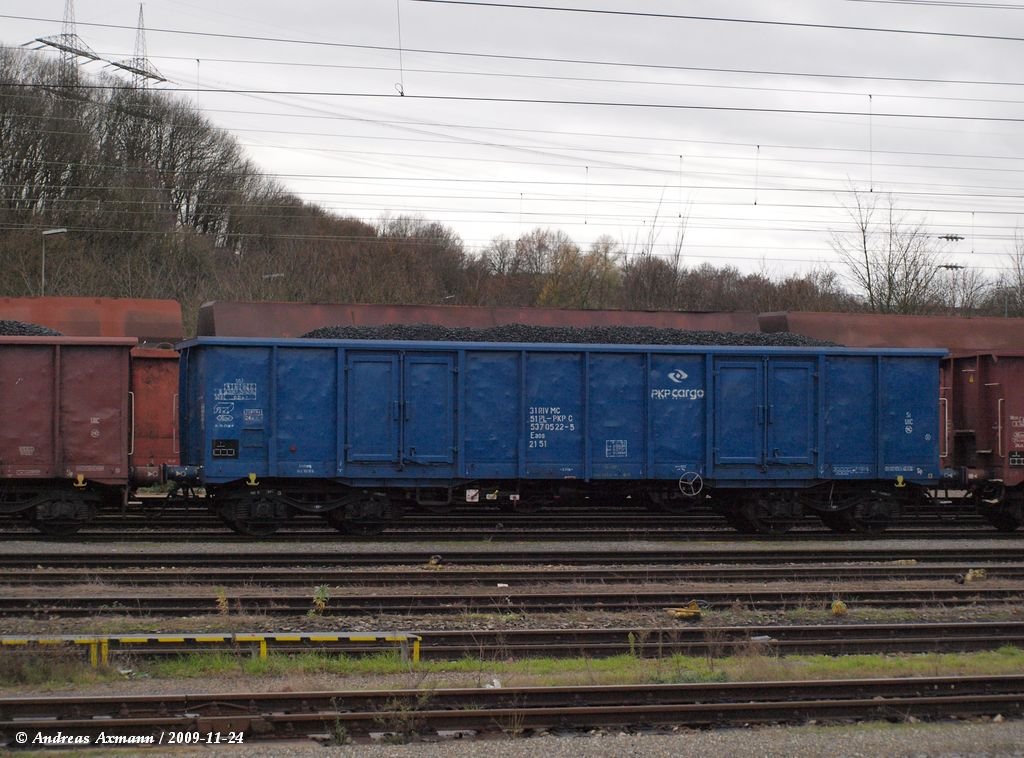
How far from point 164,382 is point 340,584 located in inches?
301

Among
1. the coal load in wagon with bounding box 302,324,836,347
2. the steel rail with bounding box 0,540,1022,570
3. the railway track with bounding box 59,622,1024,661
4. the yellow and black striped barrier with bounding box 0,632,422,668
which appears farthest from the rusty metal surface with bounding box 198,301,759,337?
the yellow and black striped barrier with bounding box 0,632,422,668

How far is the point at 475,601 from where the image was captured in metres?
11.5

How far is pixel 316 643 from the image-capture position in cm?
903

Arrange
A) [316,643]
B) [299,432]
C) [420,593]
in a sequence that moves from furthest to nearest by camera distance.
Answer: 1. [299,432]
2. [420,593]
3. [316,643]

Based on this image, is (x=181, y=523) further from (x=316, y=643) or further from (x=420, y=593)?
(x=316, y=643)

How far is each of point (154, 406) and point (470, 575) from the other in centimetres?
852

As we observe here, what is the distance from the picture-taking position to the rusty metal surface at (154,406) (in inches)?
709

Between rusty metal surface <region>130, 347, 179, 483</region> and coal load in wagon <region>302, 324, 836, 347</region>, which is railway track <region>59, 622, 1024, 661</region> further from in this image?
rusty metal surface <region>130, 347, 179, 483</region>

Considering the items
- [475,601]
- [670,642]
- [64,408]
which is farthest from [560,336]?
[670,642]

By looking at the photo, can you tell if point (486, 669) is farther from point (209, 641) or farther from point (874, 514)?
point (874, 514)

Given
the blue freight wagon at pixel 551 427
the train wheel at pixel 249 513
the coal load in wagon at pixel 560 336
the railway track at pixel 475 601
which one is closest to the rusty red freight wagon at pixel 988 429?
the blue freight wagon at pixel 551 427

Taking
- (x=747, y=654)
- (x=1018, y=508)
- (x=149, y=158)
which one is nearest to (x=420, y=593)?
(x=747, y=654)

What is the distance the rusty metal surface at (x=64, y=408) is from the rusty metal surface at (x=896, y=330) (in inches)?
606

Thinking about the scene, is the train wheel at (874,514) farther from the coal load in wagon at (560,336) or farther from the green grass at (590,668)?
the green grass at (590,668)
